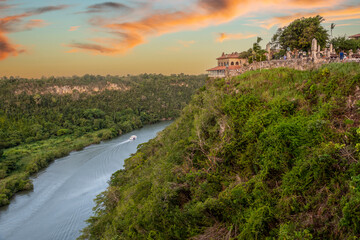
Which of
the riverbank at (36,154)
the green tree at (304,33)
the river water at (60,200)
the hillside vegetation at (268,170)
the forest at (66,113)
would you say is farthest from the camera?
the forest at (66,113)

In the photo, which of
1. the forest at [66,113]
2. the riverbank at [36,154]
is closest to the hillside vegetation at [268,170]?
the riverbank at [36,154]

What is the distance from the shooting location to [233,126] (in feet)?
42.3

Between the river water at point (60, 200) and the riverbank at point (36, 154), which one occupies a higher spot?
the riverbank at point (36, 154)

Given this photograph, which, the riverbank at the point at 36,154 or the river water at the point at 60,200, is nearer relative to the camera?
the river water at the point at 60,200

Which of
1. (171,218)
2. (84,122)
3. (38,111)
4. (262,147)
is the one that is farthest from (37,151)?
(262,147)

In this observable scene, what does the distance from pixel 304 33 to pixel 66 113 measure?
6727 centimetres

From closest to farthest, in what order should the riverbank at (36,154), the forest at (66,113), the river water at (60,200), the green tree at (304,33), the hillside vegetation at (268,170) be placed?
1. the hillside vegetation at (268,170)
2. the green tree at (304,33)
3. the river water at (60,200)
4. the riverbank at (36,154)
5. the forest at (66,113)

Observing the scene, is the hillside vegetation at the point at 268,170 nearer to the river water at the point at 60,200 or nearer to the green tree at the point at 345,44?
the green tree at the point at 345,44

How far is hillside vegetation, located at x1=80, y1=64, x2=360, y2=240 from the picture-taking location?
7.50 m

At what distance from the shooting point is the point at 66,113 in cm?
7350

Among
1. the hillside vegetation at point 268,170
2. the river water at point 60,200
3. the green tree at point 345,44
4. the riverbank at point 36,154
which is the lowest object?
the river water at point 60,200

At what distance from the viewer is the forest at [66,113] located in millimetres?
41334

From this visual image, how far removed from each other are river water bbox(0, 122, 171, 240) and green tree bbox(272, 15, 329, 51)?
2582cm

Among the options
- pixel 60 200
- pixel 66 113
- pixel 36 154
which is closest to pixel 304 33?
pixel 60 200
